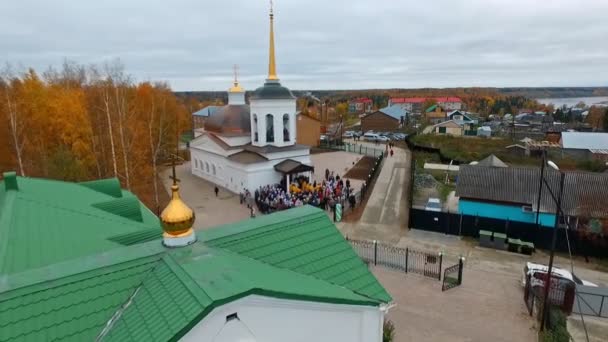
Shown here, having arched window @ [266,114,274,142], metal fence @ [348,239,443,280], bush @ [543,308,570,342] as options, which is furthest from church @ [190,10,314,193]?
bush @ [543,308,570,342]

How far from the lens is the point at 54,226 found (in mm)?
8180

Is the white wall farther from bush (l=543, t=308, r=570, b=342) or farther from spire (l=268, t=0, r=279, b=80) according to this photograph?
spire (l=268, t=0, r=279, b=80)

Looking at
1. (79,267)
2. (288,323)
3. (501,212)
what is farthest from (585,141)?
(79,267)

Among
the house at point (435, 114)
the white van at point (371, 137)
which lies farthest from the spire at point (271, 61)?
the house at point (435, 114)

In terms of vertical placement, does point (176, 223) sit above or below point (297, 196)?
above

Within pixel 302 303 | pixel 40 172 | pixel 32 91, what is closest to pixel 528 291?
pixel 302 303

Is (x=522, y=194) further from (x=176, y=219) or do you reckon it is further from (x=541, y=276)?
(x=176, y=219)

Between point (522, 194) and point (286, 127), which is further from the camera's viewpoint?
point (286, 127)

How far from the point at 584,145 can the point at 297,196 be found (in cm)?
2971

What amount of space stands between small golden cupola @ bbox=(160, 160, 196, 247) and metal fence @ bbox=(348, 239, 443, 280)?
9584mm

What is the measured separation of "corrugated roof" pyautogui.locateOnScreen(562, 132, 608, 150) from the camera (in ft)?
112

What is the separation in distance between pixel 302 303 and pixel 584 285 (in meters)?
10.3

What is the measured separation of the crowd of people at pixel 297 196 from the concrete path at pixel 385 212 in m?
1.49

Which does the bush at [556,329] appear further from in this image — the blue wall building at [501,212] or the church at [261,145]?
the church at [261,145]
